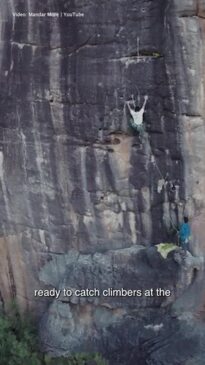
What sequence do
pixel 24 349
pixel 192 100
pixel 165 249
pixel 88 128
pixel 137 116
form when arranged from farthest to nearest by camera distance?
pixel 24 349 < pixel 165 249 < pixel 88 128 < pixel 137 116 < pixel 192 100

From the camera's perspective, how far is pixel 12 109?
26.9ft

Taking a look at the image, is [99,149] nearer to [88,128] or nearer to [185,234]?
[88,128]

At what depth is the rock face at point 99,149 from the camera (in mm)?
7340

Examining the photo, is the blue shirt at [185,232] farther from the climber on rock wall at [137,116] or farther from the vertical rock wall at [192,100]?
the climber on rock wall at [137,116]

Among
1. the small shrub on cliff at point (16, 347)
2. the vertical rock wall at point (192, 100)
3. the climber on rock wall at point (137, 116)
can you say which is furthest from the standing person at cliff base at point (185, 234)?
the small shrub on cliff at point (16, 347)

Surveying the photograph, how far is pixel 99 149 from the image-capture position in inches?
314

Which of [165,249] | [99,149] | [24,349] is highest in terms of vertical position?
[99,149]

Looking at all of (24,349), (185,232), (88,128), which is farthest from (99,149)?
(24,349)

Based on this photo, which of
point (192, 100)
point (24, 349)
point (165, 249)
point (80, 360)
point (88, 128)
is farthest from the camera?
point (24, 349)

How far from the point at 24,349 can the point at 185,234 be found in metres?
3.00

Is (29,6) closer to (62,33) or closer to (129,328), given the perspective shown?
(62,33)

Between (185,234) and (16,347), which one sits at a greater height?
(185,234)

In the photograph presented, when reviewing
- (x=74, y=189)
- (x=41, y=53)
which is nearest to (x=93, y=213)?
(x=74, y=189)

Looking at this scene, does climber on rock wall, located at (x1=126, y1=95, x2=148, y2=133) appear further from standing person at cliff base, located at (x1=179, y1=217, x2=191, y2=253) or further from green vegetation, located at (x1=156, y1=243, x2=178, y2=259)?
green vegetation, located at (x1=156, y1=243, x2=178, y2=259)
